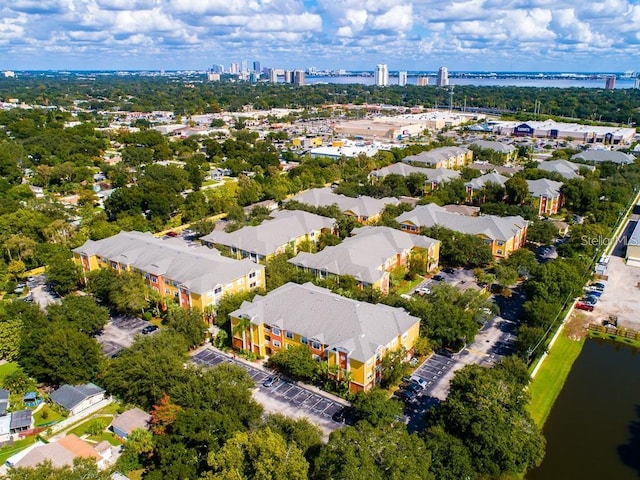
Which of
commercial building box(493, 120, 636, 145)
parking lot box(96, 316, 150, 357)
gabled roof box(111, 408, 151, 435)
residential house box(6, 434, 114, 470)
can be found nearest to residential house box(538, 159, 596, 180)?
commercial building box(493, 120, 636, 145)

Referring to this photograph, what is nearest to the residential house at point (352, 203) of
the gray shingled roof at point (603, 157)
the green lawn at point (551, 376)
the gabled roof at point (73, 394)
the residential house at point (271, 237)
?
the residential house at point (271, 237)

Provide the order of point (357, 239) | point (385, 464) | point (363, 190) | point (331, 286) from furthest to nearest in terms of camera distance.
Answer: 1. point (363, 190)
2. point (357, 239)
3. point (331, 286)
4. point (385, 464)

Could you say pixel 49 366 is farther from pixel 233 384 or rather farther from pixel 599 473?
pixel 599 473

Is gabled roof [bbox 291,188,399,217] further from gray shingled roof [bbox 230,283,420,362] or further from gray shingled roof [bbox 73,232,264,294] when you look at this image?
gray shingled roof [bbox 230,283,420,362]

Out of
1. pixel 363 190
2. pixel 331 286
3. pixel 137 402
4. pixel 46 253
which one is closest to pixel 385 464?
pixel 137 402

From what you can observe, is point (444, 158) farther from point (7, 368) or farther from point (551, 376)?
point (7, 368)

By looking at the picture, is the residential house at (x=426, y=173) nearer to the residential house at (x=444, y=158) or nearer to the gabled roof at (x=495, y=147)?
the residential house at (x=444, y=158)

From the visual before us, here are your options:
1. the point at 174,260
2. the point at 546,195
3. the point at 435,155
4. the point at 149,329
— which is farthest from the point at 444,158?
the point at 149,329

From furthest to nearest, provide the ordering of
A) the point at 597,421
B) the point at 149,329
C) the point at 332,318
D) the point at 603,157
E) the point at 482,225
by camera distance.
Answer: the point at 603,157
the point at 482,225
the point at 149,329
the point at 332,318
the point at 597,421
